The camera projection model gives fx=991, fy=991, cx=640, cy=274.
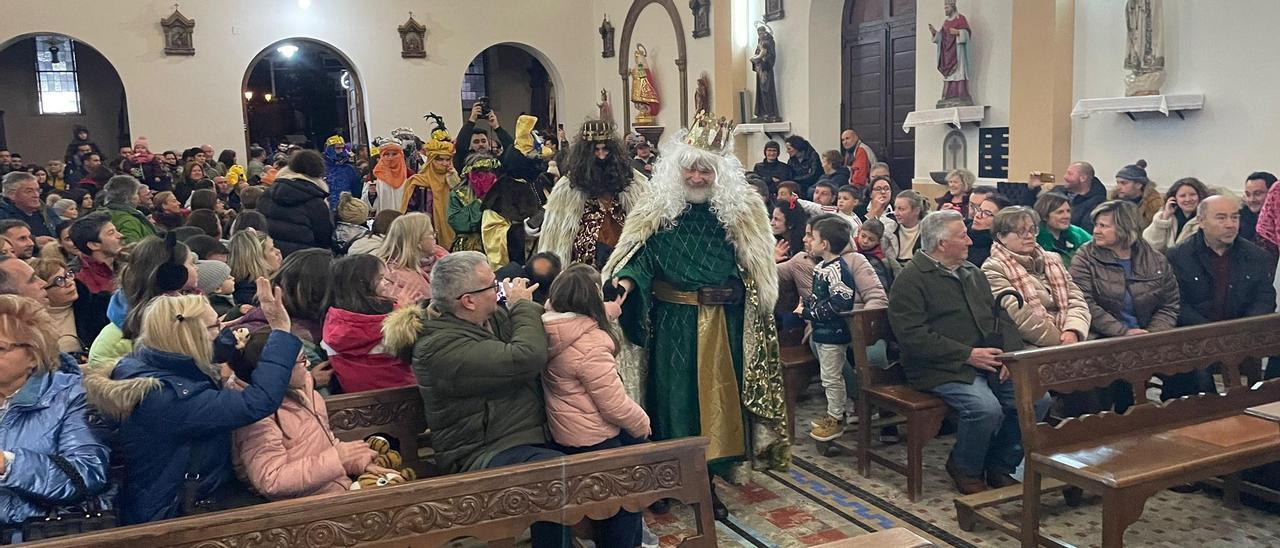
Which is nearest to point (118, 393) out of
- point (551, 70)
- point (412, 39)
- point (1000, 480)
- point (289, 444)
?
point (289, 444)

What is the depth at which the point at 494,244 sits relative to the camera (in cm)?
586

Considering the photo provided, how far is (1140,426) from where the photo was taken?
3.89m

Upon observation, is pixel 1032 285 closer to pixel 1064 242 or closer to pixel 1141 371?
pixel 1141 371

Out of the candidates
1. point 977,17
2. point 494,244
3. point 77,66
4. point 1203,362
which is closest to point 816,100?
point 977,17

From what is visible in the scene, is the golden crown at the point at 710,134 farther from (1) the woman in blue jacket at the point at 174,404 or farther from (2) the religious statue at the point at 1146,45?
(2) the religious statue at the point at 1146,45

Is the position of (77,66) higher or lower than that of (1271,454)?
higher

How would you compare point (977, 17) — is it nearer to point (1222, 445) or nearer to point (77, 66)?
point (1222, 445)

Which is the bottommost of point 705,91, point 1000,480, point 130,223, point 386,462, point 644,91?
point 1000,480

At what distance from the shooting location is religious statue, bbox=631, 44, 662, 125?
54.2 feet

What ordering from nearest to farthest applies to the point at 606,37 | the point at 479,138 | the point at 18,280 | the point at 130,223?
1. the point at 18,280
2. the point at 130,223
3. the point at 479,138
4. the point at 606,37

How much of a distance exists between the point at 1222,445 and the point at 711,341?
1.92 m

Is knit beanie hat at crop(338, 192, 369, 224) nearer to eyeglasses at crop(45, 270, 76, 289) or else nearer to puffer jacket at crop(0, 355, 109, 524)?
eyeglasses at crop(45, 270, 76, 289)

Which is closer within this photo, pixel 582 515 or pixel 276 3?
pixel 582 515

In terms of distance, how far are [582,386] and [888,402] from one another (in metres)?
1.77
